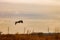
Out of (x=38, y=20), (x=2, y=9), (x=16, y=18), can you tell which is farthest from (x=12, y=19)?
(x=38, y=20)

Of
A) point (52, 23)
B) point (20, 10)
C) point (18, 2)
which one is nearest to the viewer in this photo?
point (18, 2)

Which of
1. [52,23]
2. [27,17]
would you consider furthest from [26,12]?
[52,23]

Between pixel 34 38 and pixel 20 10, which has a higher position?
pixel 20 10

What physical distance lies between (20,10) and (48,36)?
2.11 feet

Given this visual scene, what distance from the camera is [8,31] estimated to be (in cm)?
279

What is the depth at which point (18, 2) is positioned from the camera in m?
2.60

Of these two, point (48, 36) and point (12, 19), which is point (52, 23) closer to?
point (48, 36)

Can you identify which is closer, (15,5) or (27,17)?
(15,5)

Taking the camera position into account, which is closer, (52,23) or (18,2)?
(18,2)

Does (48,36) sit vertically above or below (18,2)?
below

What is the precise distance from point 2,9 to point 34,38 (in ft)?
2.31

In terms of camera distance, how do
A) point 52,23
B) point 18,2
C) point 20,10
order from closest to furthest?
point 18,2 < point 20,10 < point 52,23

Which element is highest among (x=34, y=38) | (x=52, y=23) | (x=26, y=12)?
(x=26, y=12)

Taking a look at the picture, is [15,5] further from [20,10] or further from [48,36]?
[48,36]
